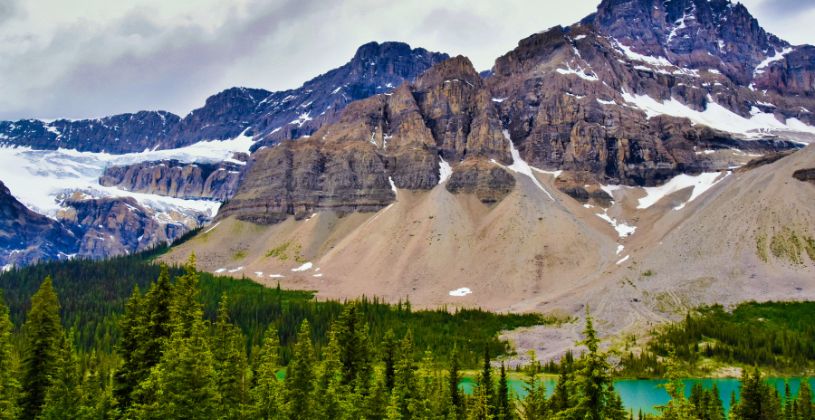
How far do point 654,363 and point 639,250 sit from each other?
73980 mm

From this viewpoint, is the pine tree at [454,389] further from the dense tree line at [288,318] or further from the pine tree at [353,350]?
the dense tree line at [288,318]

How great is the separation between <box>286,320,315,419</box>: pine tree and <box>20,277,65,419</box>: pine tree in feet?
49.0

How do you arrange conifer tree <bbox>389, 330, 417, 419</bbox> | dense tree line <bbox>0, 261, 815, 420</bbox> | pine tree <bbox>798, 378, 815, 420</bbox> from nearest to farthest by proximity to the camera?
dense tree line <bbox>0, 261, 815, 420</bbox>
conifer tree <bbox>389, 330, 417, 419</bbox>
pine tree <bbox>798, 378, 815, 420</bbox>

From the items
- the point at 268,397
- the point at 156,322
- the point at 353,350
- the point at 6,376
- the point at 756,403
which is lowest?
the point at 756,403

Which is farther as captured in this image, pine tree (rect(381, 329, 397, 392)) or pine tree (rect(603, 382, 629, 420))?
pine tree (rect(381, 329, 397, 392))

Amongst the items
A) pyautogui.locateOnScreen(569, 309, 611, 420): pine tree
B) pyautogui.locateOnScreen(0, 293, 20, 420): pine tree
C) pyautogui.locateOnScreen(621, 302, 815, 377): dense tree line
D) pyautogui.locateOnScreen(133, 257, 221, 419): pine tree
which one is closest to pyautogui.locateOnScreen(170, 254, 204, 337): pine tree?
pyautogui.locateOnScreen(133, 257, 221, 419): pine tree

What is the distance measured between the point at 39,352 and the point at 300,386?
17.1m

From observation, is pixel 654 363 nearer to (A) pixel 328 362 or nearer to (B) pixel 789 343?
(B) pixel 789 343

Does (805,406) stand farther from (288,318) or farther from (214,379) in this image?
(288,318)

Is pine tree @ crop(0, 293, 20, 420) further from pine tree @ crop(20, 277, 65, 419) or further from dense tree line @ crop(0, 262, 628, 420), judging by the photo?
pine tree @ crop(20, 277, 65, 419)

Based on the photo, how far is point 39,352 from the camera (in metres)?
43.3

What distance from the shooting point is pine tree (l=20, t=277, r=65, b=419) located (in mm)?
42406

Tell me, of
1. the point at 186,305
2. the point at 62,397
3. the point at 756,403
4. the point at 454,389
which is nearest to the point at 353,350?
the point at 454,389

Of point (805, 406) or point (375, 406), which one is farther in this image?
point (805, 406)
